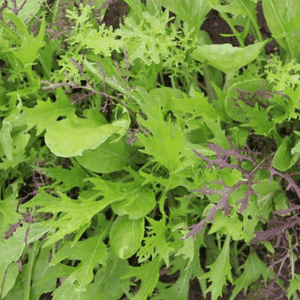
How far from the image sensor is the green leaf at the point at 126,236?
0.92m

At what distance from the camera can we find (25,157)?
1033 mm

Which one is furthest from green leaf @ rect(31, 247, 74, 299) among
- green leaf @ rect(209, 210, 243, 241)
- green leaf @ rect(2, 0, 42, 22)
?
green leaf @ rect(2, 0, 42, 22)

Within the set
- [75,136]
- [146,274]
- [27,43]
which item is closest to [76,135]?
[75,136]

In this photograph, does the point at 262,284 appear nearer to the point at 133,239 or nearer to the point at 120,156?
the point at 133,239

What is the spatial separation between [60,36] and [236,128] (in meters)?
0.48

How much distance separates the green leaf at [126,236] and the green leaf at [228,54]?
38cm

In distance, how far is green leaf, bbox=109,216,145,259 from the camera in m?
0.92

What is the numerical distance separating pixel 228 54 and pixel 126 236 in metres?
0.45

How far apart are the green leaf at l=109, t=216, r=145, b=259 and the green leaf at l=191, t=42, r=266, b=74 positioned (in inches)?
15.1

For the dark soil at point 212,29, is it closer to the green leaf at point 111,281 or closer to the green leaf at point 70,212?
the green leaf at point 111,281

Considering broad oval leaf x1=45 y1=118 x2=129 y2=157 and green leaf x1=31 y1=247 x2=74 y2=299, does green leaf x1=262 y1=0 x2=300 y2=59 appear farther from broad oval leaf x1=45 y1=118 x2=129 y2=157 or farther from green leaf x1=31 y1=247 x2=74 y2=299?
green leaf x1=31 y1=247 x2=74 y2=299

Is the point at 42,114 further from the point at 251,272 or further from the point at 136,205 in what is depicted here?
the point at 251,272

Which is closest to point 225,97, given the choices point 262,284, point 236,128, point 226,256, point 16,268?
point 236,128

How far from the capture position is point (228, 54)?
88cm
